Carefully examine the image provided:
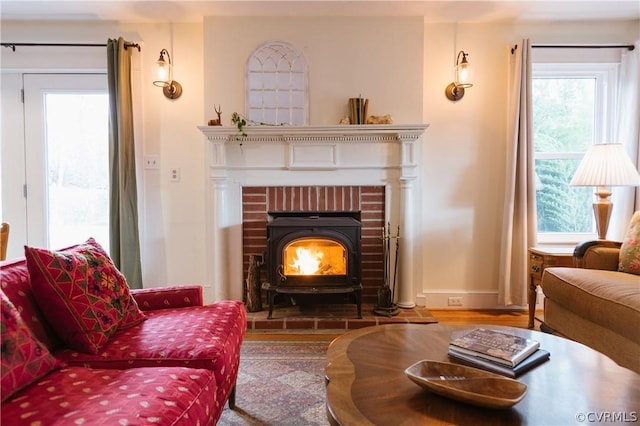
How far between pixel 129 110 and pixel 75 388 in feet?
7.89

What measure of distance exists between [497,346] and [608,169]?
201 cm

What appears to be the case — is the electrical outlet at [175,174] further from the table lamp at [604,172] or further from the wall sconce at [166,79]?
the table lamp at [604,172]

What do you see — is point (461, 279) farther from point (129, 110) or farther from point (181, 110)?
point (129, 110)

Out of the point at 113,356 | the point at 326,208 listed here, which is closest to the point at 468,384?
the point at 113,356

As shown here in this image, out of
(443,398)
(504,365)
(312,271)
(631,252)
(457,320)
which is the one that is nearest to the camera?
(443,398)

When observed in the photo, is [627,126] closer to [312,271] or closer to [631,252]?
[631,252]

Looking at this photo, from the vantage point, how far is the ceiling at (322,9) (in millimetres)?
2683

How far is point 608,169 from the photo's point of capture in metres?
2.46

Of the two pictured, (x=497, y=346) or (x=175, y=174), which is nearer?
(x=497, y=346)

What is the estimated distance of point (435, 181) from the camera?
2980 millimetres

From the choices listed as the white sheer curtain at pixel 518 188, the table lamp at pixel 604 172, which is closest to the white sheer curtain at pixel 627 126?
the table lamp at pixel 604 172

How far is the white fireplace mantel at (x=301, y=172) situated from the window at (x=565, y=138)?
3.69 ft

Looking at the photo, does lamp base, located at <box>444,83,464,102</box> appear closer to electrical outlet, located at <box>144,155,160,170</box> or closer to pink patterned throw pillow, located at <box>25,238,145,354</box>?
electrical outlet, located at <box>144,155,160,170</box>

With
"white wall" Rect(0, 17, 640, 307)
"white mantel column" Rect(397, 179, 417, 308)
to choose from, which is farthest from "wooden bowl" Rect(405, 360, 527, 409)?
"white wall" Rect(0, 17, 640, 307)
